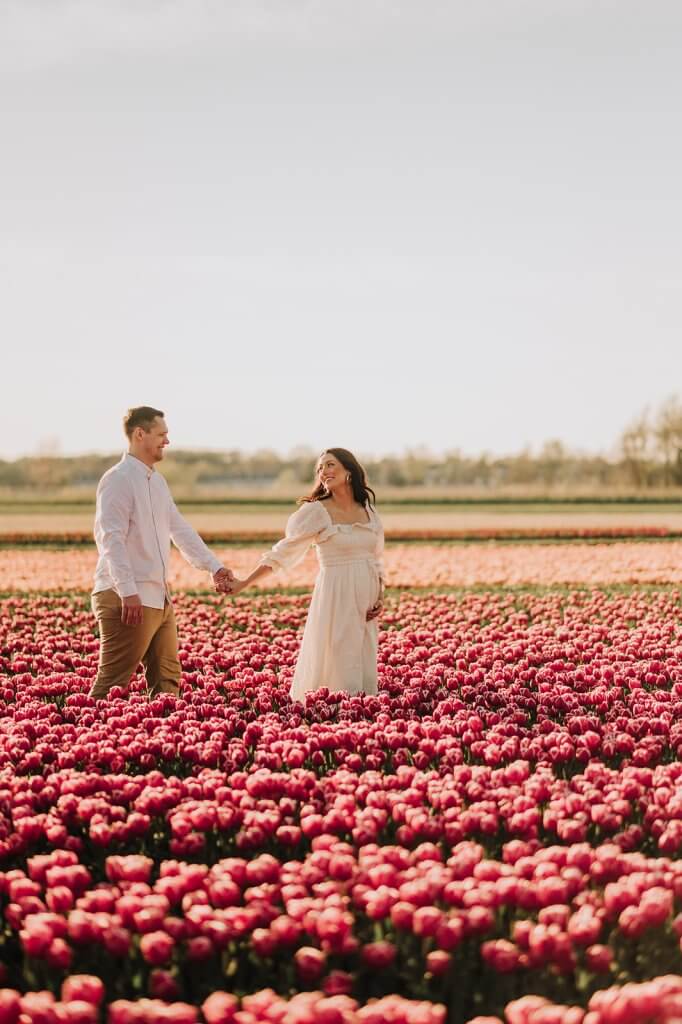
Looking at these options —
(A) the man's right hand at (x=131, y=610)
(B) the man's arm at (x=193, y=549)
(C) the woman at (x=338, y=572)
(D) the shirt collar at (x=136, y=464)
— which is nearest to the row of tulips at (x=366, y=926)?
(A) the man's right hand at (x=131, y=610)

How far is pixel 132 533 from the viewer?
8219mm

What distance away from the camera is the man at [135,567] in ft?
26.2

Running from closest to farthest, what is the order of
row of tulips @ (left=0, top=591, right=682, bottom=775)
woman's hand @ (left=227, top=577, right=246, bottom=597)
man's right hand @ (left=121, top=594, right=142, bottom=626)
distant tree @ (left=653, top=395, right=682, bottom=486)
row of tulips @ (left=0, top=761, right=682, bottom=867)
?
1. row of tulips @ (left=0, top=761, right=682, bottom=867)
2. row of tulips @ (left=0, top=591, right=682, bottom=775)
3. man's right hand @ (left=121, top=594, right=142, bottom=626)
4. woman's hand @ (left=227, top=577, right=246, bottom=597)
5. distant tree @ (left=653, top=395, right=682, bottom=486)

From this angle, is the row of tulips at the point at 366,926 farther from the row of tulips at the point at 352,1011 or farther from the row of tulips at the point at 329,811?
the row of tulips at the point at 329,811

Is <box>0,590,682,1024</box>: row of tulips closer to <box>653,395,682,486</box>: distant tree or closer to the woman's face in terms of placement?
the woman's face

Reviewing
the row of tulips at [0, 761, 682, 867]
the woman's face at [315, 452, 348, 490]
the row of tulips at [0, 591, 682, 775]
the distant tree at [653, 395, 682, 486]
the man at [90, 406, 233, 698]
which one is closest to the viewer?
the row of tulips at [0, 761, 682, 867]

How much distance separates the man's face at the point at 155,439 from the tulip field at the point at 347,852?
6.05ft

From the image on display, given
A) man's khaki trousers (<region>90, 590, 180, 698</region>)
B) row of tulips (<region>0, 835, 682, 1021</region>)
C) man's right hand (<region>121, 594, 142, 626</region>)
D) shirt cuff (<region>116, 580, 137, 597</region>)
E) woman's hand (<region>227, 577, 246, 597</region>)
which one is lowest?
row of tulips (<region>0, 835, 682, 1021</region>)

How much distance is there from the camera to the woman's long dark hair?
8.35 meters

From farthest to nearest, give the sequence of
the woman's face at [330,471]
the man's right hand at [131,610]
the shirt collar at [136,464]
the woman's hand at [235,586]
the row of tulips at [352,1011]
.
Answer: the woman's hand at [235,586] < the woman's face at [330,471] < the shirt collar at [136,464] < the man's right hand at [131,610] < the row of tulips at [352,1011]

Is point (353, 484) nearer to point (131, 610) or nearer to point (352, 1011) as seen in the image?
point (131, 610)

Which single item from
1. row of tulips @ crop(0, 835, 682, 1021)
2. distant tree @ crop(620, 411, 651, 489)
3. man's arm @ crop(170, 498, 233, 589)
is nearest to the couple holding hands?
man's arm @ crop(170, 498, 233, 589)

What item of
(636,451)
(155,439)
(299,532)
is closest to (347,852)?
(299,532)

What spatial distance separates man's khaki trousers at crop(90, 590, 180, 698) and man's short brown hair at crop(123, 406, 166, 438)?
4.14 feet
